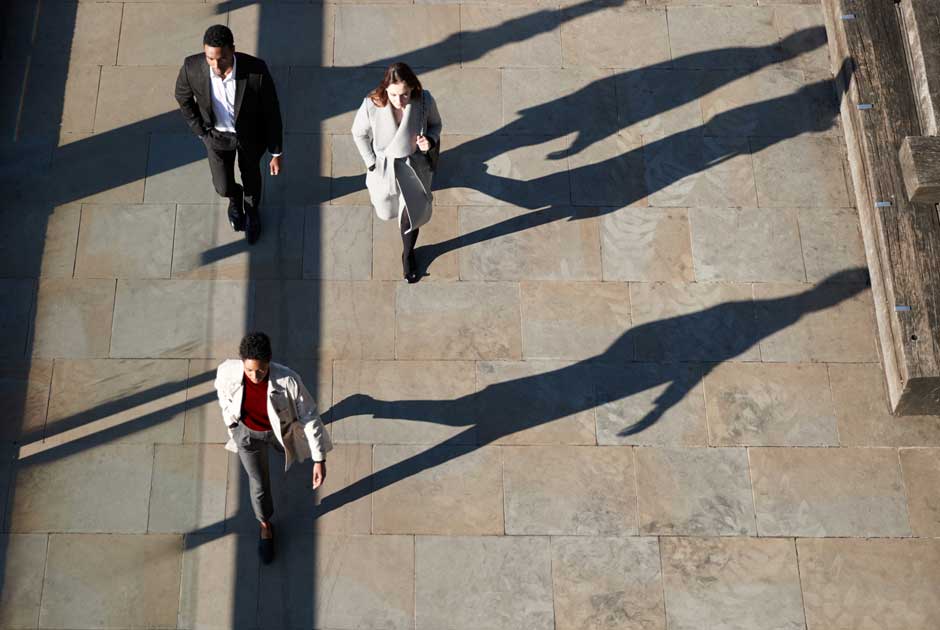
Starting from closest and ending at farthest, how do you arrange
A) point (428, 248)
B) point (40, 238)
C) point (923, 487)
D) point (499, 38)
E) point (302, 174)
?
point (923, 487), point (40, 238), point (428, 248), point (302, 174), point (499, 38)

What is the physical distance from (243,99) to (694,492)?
451 centimetres

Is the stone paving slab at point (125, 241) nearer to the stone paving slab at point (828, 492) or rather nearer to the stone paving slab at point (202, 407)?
the stone paving slab at point (202, 407)

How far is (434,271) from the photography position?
7.20 m

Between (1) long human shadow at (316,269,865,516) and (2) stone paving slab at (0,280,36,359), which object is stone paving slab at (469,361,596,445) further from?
(2) stone paving slab at (0,280,36,359)

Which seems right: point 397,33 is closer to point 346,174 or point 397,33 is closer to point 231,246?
point 346,174

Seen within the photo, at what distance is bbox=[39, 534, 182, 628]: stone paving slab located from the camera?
6062 mm

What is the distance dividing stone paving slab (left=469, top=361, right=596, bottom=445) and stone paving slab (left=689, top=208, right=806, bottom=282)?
60.3 inches

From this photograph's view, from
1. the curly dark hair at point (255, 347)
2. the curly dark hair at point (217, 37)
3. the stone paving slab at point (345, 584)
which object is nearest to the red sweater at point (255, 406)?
the curly dark hair at point (255, 347)

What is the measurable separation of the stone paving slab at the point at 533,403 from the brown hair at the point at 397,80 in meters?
2.31

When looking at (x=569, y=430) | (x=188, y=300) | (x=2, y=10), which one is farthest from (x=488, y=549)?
(x=2, y=10)

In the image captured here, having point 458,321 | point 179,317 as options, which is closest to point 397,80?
point 458,321

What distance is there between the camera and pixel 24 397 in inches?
263

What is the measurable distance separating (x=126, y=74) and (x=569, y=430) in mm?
5305

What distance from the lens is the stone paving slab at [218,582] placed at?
6.07 m
